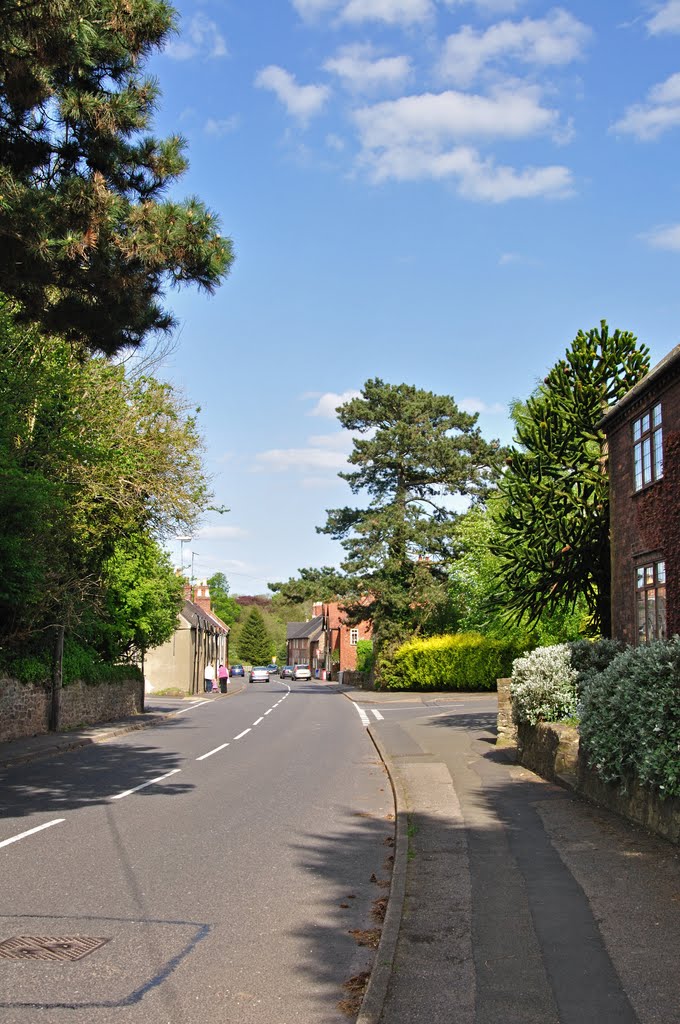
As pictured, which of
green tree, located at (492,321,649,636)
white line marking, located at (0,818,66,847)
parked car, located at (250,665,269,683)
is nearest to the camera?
white line marking, located at (0,818,66,847)

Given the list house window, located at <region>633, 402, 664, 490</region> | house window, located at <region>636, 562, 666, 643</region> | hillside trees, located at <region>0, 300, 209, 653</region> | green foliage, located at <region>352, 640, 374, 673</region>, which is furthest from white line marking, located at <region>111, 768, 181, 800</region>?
green foliage, located at <region>352, 640, 374, 673</region>

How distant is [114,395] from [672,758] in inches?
660

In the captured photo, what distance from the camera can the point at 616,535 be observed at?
62.7ft

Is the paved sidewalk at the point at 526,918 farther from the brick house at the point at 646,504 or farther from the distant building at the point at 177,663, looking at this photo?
the distant building at the point at 177,663

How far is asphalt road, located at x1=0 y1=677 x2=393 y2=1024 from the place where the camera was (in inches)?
205

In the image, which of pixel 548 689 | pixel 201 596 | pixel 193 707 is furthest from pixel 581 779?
pixel 201 596

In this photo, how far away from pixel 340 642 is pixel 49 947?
9022 cm

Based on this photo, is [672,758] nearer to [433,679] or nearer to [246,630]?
[433,679]

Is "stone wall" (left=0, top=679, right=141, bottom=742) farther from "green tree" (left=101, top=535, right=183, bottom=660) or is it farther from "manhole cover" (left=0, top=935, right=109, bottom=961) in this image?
"manhole cover" (left=0, top=935, right=109, bottom=961)

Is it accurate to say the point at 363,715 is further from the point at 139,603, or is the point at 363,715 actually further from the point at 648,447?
the point at 648,447

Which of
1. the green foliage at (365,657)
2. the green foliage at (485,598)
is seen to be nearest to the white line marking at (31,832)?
the green foliage at (485,598)

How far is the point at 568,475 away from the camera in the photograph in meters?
21.8

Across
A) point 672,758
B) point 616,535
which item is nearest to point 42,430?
point 616,535

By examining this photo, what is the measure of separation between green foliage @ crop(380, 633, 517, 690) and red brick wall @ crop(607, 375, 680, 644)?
28.6 m
